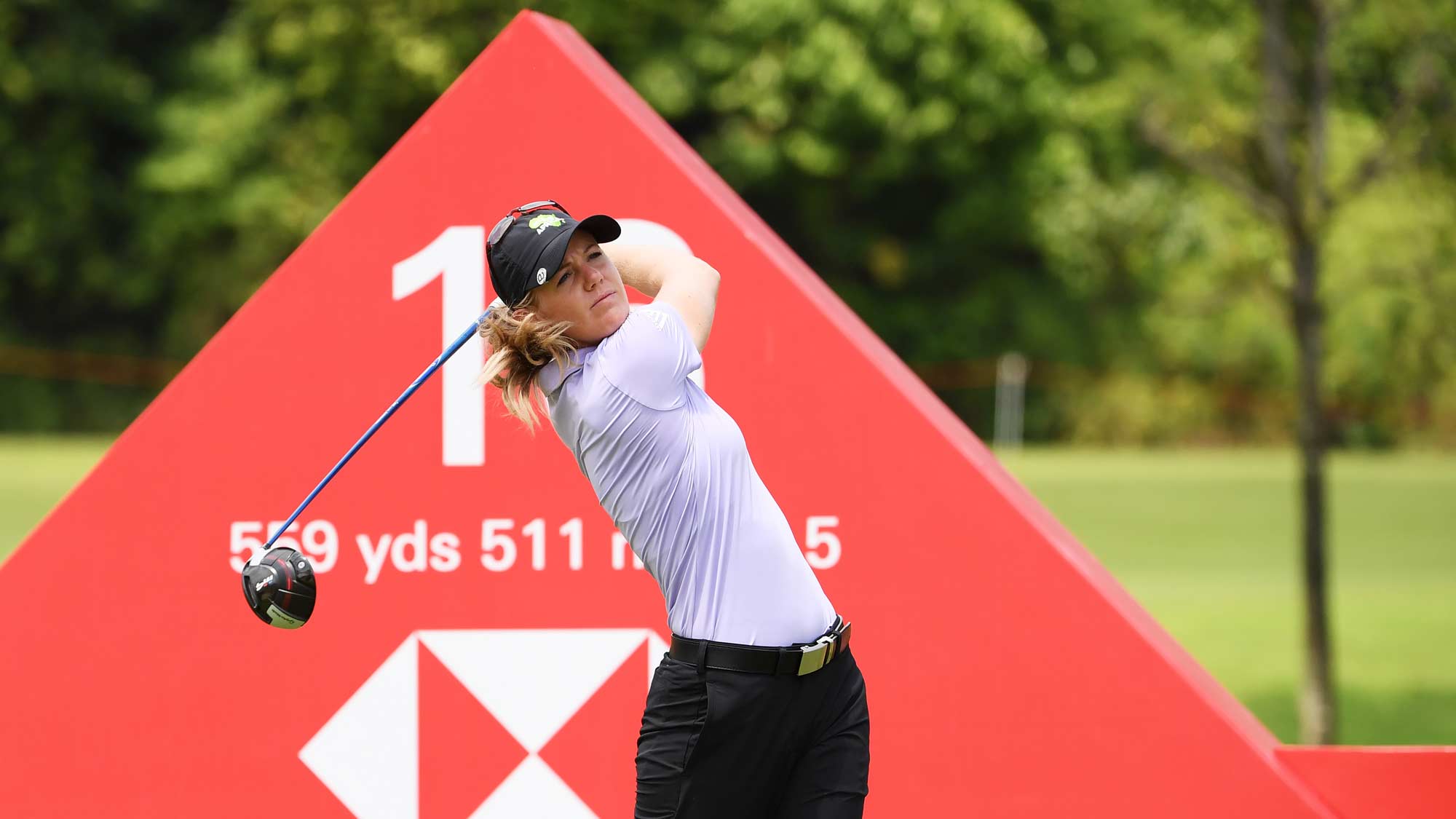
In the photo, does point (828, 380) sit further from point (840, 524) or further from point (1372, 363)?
point (1372, 363)

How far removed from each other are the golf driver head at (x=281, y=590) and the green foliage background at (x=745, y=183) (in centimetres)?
1559

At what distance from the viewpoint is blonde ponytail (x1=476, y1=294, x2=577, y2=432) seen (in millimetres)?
3012

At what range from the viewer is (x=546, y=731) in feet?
14.1

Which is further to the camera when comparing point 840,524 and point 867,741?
point 840,524

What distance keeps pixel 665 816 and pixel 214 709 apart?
74.6 inches

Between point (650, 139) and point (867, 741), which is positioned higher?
point (650, 139)

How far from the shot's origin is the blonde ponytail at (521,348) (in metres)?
3.01

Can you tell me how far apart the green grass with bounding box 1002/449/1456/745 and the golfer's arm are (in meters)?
5.57

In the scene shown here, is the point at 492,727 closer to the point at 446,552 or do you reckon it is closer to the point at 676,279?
the point at 446,552

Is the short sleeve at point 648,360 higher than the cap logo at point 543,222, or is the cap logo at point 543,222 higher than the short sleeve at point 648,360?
the cap logo at point 543,222

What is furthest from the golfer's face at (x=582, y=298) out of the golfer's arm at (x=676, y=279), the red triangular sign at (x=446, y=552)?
the red triangular sign at (x=446, y=552)

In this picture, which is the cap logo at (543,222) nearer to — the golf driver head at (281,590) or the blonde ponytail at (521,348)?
the blonde ponytail at (521,348)

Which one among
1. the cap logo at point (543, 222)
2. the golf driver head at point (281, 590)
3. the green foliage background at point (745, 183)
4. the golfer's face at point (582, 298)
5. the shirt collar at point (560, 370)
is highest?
the green foliage background at point (745, 183)

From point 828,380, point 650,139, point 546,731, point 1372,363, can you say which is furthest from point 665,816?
point 1372,363
